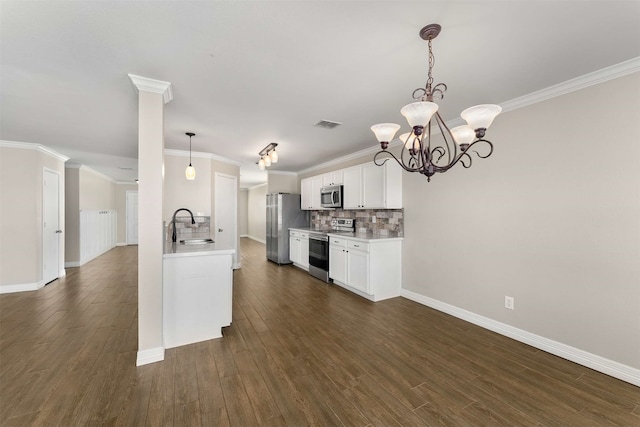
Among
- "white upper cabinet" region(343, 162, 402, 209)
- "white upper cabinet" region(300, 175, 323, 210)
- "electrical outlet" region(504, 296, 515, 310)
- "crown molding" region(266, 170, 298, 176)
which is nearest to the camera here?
"electrical outlet" region(504, 296, 515, 310)

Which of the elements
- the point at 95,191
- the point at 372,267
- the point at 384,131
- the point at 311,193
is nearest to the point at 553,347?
the point at 372,267

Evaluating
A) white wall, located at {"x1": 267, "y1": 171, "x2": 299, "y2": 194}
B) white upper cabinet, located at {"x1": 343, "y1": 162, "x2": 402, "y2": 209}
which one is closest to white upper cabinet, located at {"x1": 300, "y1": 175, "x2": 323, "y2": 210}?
white wall, located at {"x1": 267, "y1": 171, "x2": 299, "y2": 194}

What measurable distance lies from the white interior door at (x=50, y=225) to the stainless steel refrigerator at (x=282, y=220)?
4198 mm

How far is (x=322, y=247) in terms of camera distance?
495 cm

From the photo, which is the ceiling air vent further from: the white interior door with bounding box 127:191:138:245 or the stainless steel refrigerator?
the white interior door with bounding box 127:191:138:245

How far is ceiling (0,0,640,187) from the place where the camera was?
5.03ft

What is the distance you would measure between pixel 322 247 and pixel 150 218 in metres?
3.13

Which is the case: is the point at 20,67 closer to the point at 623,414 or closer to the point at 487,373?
the point at 487,373

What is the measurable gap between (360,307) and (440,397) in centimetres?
178

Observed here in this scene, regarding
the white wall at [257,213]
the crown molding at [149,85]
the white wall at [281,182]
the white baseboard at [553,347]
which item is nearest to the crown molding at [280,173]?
the white wall at [281,182]

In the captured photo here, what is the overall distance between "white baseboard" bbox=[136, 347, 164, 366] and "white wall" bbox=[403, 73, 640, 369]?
10.9 feet

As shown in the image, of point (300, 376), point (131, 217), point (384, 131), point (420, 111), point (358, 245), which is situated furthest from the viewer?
point (131, 217)

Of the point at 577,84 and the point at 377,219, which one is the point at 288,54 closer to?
the point at 577,84

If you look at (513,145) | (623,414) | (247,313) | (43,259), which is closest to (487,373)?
(623,414)
